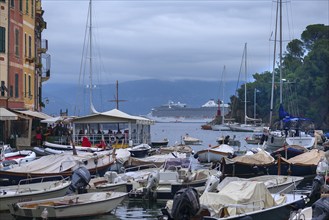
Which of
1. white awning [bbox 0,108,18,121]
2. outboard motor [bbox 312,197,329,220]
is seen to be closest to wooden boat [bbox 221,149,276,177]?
white awning [bbox 0,108,18,121]

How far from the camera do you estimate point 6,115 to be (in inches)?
1719

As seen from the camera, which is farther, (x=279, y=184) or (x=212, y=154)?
(x=212, y=154)

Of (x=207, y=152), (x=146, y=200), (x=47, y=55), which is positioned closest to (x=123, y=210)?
(x=146, y=200)

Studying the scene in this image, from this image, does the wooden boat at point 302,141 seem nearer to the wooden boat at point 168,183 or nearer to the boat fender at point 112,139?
the boat fender at point 112,139

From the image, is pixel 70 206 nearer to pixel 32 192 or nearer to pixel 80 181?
pixel 32 192

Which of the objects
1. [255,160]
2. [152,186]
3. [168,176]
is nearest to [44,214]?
[152,186]

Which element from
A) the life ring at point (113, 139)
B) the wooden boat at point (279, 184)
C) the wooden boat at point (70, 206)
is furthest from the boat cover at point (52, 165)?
the life ring at point (113, 139)

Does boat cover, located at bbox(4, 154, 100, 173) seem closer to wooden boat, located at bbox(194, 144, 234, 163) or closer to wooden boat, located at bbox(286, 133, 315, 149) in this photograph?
wooden boat, located at bbox(194, 144, 234, 163)

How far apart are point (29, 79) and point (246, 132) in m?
95.3

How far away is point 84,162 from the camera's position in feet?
114

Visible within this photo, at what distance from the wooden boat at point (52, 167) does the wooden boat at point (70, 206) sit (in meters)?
4.54

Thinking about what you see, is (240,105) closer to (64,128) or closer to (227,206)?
(64,128)

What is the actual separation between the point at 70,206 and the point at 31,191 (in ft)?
9.75

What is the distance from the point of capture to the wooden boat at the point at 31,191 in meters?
27.2
